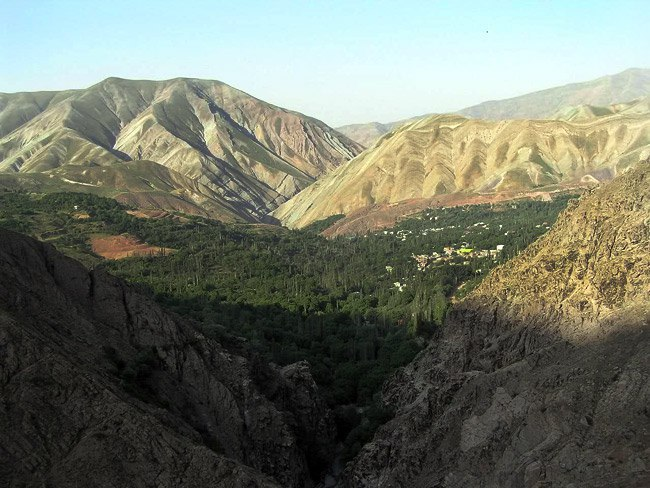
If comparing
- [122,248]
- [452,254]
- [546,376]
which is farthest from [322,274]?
[546,376]

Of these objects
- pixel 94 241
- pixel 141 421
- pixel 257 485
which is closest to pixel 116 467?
pixel 141 421

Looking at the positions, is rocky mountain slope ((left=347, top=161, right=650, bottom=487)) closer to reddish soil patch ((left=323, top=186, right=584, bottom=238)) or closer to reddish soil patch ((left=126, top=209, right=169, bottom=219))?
reddish soil patch ((left=323, top=186, right=584, bottom=238))

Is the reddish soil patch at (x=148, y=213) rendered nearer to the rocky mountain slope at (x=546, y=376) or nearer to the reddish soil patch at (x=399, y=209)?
the reddish soil patch at (x=399, y=209)

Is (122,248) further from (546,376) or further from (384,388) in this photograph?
(546,376)

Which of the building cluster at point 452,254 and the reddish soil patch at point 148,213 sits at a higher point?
the reddish soil patch at point 148,213

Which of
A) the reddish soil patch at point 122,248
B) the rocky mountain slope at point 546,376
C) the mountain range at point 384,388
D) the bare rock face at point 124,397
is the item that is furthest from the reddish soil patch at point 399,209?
the bare rock face at point 124,397
